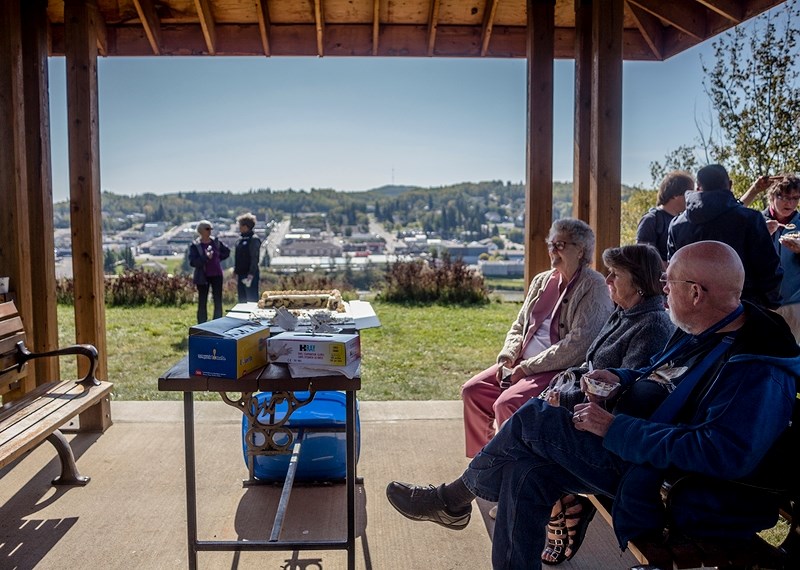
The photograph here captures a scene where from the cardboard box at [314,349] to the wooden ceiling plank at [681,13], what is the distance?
3399 mm

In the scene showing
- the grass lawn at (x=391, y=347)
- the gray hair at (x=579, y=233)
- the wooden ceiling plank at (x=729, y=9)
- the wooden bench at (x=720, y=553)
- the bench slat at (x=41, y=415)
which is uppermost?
the wooden ceiling plank at (x=729, y=9)

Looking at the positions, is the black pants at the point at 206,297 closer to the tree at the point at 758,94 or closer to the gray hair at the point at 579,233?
the gray hair at the point at 579,233

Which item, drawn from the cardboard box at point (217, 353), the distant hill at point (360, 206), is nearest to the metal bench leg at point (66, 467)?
the cardboard box at point (217, 353)

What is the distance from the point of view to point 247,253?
341 inches

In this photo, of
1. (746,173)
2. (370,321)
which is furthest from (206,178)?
(370,321)

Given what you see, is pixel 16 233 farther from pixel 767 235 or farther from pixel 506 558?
pixel 767 235

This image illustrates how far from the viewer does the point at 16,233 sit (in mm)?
4312

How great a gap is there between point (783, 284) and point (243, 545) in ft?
12.2

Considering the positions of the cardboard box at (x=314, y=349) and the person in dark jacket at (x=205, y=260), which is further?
the person in dark jacket at (x=205, y=260)

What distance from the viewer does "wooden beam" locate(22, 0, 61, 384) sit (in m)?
4.51

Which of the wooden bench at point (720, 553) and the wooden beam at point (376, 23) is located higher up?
the wooden beam at point (376, 23)

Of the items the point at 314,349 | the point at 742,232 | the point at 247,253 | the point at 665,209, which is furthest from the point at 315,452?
the point at 247,253

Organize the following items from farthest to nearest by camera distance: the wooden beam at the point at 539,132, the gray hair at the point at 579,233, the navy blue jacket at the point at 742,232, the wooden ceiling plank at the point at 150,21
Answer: the wooden ceiling plank at the point at 150,21 < the wooden beam at the point at 539,132 < the navy blue jacket at the point at 742,232 < the gray hair at the point at 579,233

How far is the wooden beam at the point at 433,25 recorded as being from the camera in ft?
17.1
